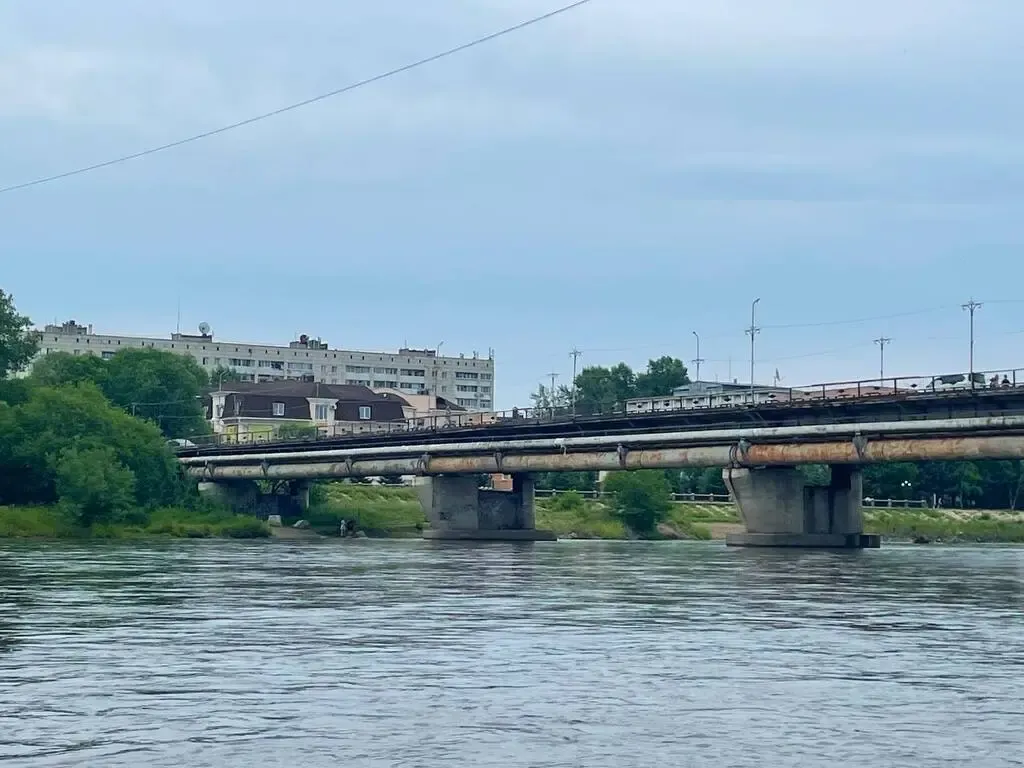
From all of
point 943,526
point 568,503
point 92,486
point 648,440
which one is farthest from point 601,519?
point 92,486

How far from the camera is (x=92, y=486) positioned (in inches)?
4451

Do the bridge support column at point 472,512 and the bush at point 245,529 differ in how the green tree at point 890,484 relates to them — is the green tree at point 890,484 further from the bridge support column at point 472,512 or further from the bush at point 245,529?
the bush at point 245,529

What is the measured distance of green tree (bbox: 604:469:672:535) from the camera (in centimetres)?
15112

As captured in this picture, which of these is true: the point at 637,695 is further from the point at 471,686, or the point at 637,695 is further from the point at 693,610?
the point at 693,610

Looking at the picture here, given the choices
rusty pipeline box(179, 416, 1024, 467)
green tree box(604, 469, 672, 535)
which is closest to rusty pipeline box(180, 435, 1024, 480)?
rusty pipeline box(179, 416, 1024, 467)

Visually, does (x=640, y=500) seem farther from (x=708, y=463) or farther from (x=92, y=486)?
(x=92, y=486)

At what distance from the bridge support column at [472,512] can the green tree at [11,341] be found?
39329mm

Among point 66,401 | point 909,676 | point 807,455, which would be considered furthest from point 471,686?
point 66,401

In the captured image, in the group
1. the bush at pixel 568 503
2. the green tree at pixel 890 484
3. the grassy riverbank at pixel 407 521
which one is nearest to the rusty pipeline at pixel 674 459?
the grassy riverbank at pixel 407 521

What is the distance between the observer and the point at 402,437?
14450 cm

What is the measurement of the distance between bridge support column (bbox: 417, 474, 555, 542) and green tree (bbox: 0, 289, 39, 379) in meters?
39.3

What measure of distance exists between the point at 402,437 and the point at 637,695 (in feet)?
393

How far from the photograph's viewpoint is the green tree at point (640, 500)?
15112 centimetres

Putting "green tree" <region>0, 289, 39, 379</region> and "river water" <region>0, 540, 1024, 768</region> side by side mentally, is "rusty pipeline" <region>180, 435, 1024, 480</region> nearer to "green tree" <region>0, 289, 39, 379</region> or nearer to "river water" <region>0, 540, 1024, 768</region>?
"green tree" <region>0, 289, 39, 379</region>
